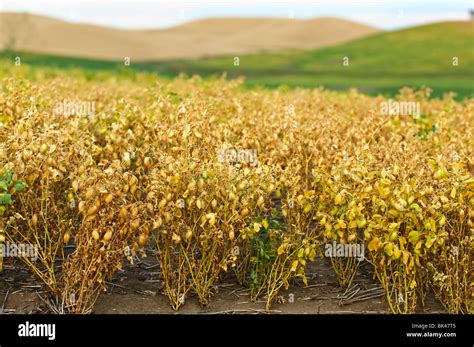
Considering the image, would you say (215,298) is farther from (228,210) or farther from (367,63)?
(367,63)

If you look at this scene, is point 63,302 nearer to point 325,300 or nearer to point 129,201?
point 129,201

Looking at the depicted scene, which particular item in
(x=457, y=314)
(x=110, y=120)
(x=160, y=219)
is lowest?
(x=457, y=314)

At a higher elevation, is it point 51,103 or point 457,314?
point 51,103

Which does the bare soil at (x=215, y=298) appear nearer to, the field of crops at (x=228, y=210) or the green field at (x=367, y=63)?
the field of crops at (x=228, y=210)

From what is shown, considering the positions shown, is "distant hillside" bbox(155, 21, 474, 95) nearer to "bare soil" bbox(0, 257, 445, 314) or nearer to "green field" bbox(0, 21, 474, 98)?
"green field" bbox(0, 21, 474, 98)

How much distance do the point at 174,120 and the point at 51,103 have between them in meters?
1.99

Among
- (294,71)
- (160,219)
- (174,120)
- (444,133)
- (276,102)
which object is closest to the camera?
(160,219)

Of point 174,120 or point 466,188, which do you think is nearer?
point 466,188

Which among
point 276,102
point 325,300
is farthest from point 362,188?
point 276,102

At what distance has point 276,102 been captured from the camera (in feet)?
36.8

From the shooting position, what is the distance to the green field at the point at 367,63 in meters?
43.6

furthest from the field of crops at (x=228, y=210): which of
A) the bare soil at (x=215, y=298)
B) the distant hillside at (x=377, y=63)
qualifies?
the distant hillside at (x=377, y=63)

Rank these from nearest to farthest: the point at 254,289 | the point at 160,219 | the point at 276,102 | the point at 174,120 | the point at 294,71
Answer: the point at 160,219 → the point at 254,289 → the point at 174,120 → the point at 276,102 → the point at 294,71

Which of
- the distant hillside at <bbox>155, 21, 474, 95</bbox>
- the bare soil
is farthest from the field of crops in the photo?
the distant hillside at <bbox>155, 21, 474, 95</bbox>
